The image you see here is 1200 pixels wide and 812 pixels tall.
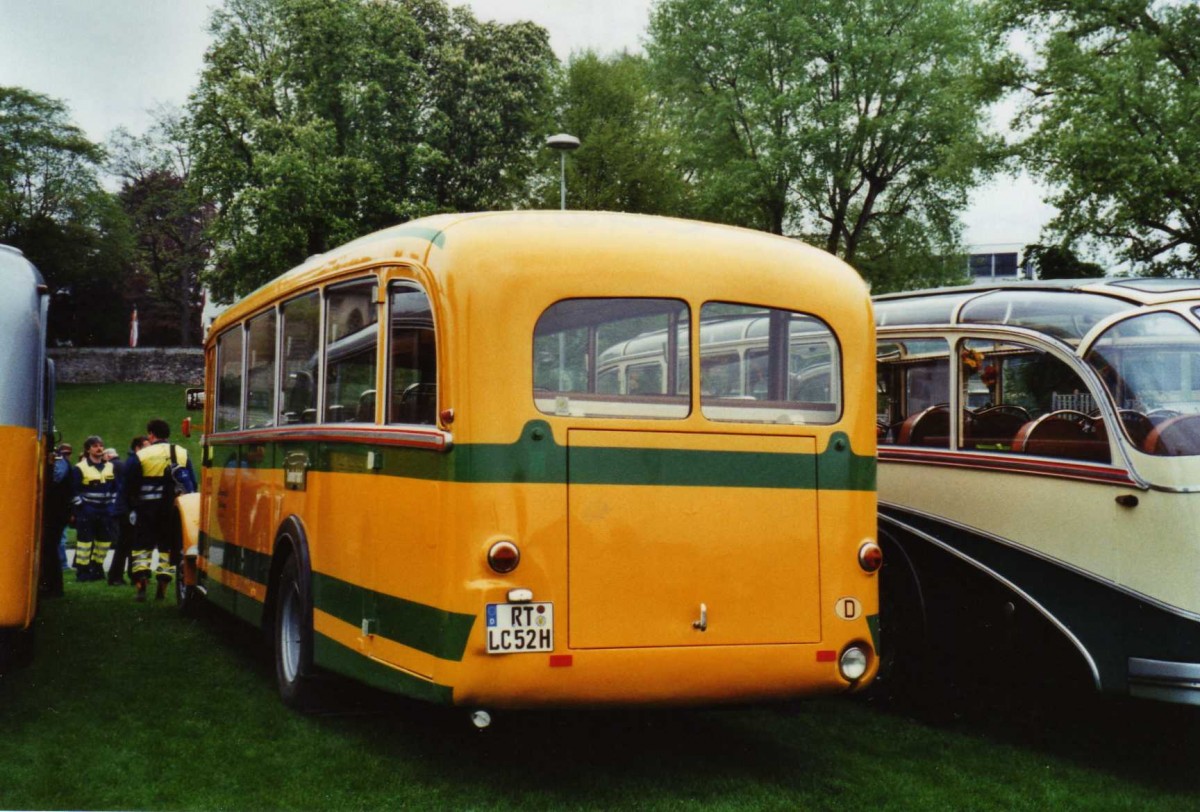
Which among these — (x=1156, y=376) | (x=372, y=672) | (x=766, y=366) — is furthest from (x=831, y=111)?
(x=372, y=672)

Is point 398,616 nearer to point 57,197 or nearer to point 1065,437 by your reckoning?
point 1065,437

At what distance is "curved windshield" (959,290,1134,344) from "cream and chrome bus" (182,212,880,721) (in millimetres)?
1337

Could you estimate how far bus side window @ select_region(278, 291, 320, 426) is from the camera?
7949mm

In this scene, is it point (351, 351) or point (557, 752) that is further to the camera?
point (351, 351)

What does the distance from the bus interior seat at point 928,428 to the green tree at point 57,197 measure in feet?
171

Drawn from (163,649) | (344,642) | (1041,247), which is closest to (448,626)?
(344,642)

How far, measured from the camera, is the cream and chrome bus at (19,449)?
7.01 meters

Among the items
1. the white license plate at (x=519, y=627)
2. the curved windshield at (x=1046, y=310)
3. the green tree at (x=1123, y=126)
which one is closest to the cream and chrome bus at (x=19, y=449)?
the white license plate at (x=519, y=627)

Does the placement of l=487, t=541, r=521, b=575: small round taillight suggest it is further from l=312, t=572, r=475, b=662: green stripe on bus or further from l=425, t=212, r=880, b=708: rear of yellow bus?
l=312, t=572, r=475, b=662: green stripe on bus

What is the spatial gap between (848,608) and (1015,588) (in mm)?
1444

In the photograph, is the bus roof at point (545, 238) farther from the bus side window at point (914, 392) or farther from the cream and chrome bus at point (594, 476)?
the bus side window at point (914, 392)

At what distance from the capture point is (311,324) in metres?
8.06

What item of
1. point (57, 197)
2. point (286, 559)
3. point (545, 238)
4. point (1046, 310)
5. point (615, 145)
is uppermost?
point (57, 197)

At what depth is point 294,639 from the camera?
8.04 meters
